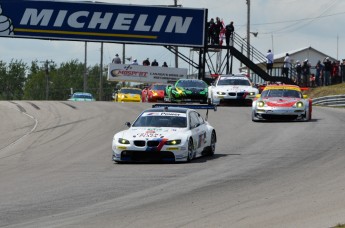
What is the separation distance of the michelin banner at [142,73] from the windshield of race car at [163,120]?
131 feet

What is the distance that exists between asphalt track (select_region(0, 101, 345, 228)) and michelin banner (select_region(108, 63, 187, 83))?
30735mm

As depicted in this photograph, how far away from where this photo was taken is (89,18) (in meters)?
49.4

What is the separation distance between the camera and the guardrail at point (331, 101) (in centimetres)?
4331

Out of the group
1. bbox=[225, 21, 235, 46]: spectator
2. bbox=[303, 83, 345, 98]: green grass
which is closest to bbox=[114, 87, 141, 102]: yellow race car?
bbox=[225, 21, 235, 46]: spectator


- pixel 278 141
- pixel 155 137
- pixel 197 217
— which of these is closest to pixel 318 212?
pixel 197 217

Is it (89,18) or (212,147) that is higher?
(89,18)

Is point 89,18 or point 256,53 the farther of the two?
point 256,53

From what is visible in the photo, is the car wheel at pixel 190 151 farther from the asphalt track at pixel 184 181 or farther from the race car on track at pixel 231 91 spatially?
the race car on track at pixel 231 91

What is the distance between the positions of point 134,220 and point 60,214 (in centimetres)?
132

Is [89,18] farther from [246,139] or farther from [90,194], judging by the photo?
[90,194]

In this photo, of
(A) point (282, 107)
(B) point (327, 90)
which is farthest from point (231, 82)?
(B) point (327, 90)

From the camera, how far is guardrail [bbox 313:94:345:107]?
4331cm

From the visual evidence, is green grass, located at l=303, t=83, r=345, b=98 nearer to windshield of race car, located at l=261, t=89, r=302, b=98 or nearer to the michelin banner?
the michelin banner

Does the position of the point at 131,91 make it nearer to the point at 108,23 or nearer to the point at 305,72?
the point at 108,23
